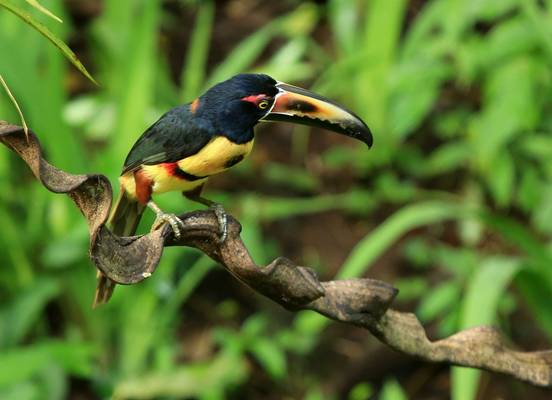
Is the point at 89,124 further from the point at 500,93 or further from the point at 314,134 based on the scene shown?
the point at 500,93

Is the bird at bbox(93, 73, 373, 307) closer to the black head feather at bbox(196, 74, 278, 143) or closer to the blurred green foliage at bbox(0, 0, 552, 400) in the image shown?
the black head feather at bbox(196, 74, 278, 143)

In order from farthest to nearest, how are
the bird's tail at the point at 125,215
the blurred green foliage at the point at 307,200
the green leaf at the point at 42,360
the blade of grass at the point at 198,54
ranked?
the blade of grass at the point at 198,54 < the blurred green foliage at the point at 307,200 < the green leaf at the point at 42,360 < the bird's tail at the point at 125,215

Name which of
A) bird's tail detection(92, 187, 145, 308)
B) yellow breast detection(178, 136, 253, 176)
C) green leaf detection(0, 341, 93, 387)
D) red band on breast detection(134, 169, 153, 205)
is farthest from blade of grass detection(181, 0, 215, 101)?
yellow breast detection(178, 136, 253, 176)

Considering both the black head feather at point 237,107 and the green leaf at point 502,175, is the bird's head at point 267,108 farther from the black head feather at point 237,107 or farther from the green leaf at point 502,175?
the green leaf at point 502,175

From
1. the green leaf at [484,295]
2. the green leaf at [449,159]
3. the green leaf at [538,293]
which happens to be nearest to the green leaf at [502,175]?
the green leaf at [449,159]

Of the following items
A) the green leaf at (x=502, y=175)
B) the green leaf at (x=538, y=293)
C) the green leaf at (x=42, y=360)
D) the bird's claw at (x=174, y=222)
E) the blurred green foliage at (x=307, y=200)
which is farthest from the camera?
the green leaf at (x=502, y=175)

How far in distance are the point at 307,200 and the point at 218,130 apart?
2.31 metres

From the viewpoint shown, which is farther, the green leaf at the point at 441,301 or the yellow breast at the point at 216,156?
the green leaf at the point at 441,301

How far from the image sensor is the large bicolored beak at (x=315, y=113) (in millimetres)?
1070

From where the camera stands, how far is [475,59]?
2.76 metres

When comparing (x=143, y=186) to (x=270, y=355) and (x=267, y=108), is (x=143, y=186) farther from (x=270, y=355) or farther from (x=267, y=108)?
(x=270, y=355)

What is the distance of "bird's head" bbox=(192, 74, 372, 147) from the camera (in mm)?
1075

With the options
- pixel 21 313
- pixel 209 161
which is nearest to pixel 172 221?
pixel 209 161

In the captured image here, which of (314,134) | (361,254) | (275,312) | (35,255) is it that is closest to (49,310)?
(35,255)
